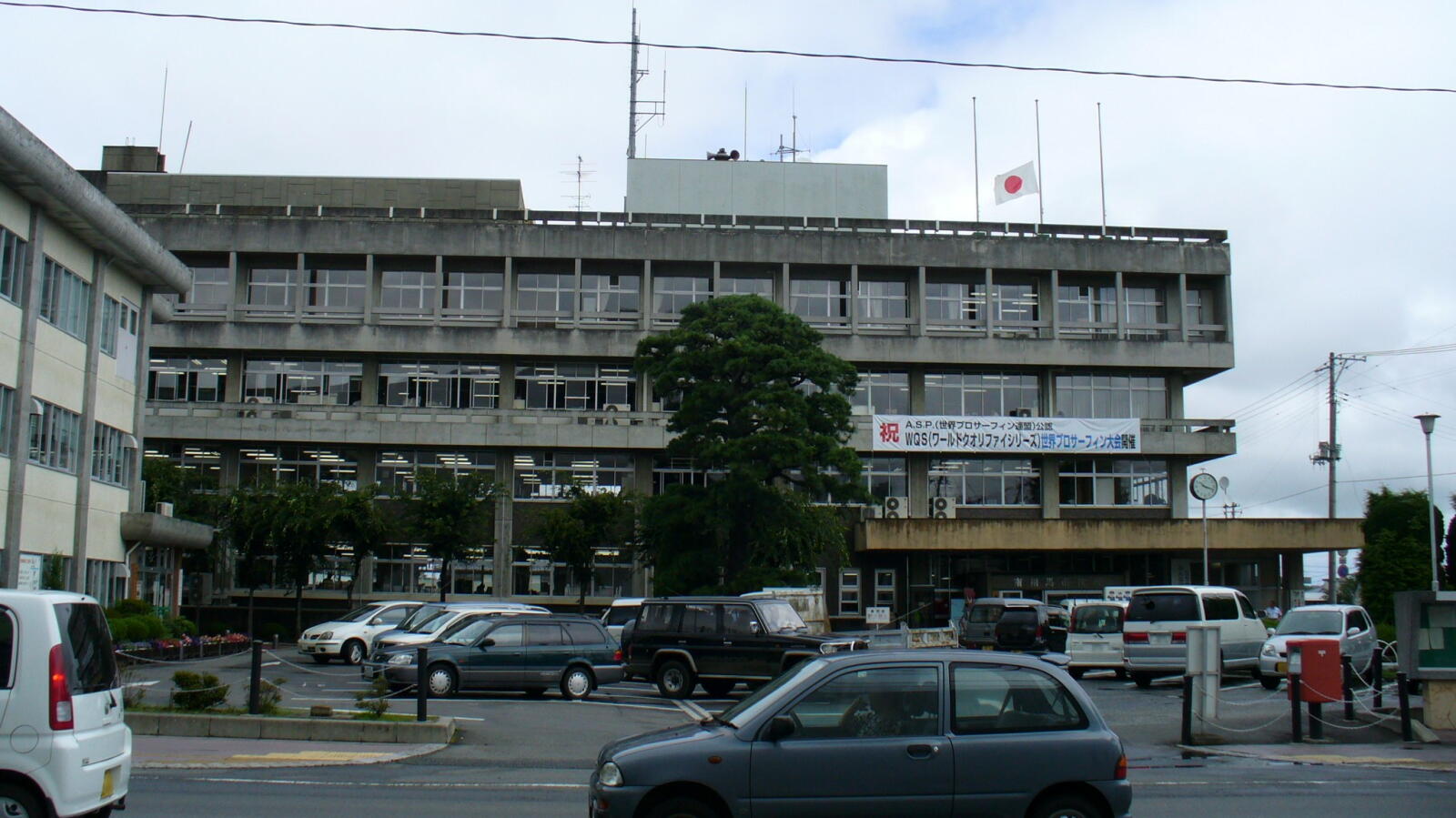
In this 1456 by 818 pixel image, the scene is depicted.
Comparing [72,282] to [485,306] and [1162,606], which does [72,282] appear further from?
[1162,606]

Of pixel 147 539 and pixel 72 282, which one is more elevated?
pixel 72 282

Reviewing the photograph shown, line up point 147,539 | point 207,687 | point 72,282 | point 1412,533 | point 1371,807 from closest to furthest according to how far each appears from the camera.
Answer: point 1371,807 < point 207,687 < point 72,282 < point 147,539 < point 1412,533

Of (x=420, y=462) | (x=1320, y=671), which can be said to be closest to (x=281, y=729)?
(x=1320, y=671)

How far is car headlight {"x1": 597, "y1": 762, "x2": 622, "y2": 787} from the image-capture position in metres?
8.95

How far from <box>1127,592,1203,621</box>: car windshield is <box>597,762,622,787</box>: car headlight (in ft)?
67.9

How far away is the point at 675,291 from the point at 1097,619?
94.0ft

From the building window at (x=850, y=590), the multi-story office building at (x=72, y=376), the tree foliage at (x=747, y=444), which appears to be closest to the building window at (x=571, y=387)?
the building window at (x=850, y=590)

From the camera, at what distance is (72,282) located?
31688 mm

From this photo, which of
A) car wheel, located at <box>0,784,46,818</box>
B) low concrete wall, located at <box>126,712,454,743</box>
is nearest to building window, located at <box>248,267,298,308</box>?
low concrete wall, located at <box>126,712,454,743</box>

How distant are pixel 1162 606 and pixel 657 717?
12.1 metres

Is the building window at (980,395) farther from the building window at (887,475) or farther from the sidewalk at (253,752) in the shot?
the sidewalk at (253,752)

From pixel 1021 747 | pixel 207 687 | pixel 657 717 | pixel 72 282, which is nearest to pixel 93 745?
pixel 1021 747

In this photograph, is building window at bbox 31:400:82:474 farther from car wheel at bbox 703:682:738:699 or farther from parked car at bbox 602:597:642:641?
car wheel at bbox 703:682:738:699

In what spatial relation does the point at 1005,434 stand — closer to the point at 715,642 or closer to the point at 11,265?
the point at 715,642
